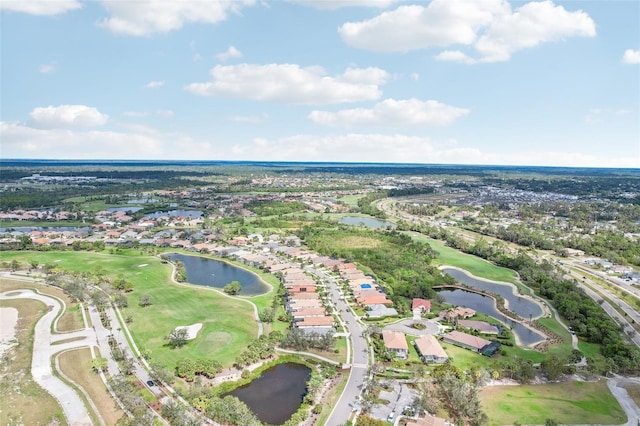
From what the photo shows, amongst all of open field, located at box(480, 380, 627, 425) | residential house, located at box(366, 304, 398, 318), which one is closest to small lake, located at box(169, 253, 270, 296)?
residential house, located at box(366, 304, 398, 318)

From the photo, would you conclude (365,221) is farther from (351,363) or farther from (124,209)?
(351,363)

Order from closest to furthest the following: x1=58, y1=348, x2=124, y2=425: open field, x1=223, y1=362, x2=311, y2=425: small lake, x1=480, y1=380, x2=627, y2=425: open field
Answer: x1=58, y1=348, x2=124, y2=425: open field < x1=480, y1=380, x2=627, y2=425: open field < x1=223, y1=362, x2=311, y2=425: small lake

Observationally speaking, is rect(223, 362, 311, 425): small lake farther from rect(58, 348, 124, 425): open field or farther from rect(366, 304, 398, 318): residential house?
rect(366, 304, 398, 318): residential house

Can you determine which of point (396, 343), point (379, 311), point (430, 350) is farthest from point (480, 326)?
point (396, 343)

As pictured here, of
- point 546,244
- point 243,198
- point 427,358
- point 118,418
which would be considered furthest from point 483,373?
point 243,198

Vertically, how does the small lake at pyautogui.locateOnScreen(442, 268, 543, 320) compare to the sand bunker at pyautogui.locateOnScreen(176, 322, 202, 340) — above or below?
below

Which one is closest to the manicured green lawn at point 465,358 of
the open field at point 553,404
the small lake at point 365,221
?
the open field at point 553,404
